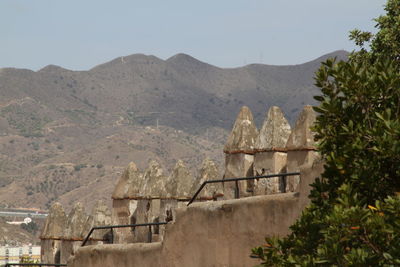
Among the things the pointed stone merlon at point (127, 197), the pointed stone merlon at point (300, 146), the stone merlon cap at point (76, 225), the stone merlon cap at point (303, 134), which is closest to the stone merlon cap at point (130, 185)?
the pointed stone merlon at point (127, 197)

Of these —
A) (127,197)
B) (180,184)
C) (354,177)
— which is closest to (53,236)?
(127,197)

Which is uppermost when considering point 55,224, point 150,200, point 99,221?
point 150,200

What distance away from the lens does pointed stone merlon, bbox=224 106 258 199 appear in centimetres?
1694

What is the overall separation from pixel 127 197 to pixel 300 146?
20.1ft

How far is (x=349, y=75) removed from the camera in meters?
9.55

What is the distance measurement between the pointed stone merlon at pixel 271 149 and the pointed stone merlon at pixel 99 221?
5.04m

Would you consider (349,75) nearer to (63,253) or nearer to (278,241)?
(278,241)

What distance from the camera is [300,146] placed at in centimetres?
1536

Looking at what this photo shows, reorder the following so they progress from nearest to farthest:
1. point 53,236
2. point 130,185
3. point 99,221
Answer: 1. point 130,185
2. point 99,221
3. point 53,236

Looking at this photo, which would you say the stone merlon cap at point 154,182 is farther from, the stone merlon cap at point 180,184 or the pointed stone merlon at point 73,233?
A: the pointed stone merlon at point 73,233

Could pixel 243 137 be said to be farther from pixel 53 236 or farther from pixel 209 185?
pixel 53 236

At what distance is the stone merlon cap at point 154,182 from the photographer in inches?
770

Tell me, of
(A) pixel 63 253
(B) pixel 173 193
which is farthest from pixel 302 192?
(A) pixel 63 253

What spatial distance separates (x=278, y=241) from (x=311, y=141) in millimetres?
5411
